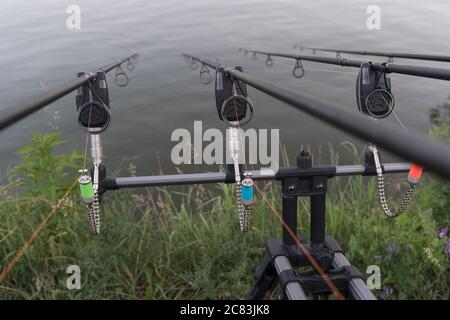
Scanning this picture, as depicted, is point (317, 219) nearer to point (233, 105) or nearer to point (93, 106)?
point (233, 105)

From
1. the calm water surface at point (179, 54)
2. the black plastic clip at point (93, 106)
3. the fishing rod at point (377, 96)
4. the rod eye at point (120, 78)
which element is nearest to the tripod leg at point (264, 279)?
the fishing rod at point (377, 96)

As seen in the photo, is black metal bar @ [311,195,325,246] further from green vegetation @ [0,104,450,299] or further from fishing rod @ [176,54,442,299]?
green vegetation @ [0,104,450,299]

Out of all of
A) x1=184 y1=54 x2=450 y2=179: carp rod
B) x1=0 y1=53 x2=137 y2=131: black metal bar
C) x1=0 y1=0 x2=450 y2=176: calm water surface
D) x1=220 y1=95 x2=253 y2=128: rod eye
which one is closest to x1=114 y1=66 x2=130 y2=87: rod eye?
x1=0 y1=0 x2=450 y2=176: calm water surface

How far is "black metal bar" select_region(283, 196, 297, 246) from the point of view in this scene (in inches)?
70.5

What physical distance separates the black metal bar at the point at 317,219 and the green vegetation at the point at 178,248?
1.35m

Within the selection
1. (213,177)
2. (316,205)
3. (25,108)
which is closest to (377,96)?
(316,205)

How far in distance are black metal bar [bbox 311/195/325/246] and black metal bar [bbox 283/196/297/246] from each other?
0.25 ft

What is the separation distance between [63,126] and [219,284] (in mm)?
5530

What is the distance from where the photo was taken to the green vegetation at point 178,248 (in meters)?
3.15

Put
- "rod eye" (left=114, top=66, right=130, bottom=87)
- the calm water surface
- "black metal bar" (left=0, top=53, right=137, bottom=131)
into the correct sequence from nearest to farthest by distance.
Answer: "black metal bar" (left=0, top=53, right=137, bottom=131)
"rod eye" (left=114, top=66, right=130, bottom=87)
the calm water surface

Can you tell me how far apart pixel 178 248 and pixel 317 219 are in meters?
1.99

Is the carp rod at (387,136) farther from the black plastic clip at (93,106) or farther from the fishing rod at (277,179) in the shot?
the black plastic clip at (93,106)

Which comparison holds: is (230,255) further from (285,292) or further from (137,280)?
(285,292)
